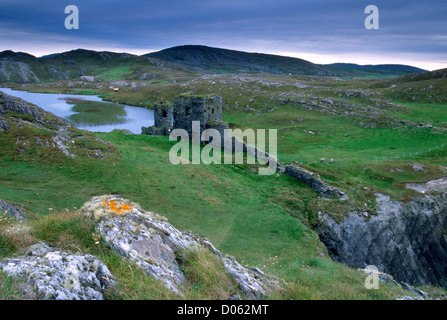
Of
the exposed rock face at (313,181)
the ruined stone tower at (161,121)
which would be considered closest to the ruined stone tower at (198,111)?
the ruined stone tower at (161,121)

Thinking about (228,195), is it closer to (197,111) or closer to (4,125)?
(197,111)

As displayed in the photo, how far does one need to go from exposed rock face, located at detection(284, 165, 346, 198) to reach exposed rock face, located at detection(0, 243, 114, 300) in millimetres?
21490

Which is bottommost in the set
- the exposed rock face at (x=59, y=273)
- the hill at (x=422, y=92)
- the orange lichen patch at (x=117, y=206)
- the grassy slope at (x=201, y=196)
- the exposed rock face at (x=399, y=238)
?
the exposed rock face at (x=399, y=238)

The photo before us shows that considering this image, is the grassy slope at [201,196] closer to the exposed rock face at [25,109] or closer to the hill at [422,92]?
the exposed rock face at [25,109]

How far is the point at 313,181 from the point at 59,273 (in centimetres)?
2302

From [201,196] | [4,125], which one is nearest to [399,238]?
[201,196]

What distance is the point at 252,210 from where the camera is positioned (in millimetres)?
20984

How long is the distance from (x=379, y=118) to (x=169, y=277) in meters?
63.7

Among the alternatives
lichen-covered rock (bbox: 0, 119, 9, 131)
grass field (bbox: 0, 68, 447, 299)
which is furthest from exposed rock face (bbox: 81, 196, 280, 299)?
lichen-covered rock (bbox: 0, 119, 9, 131)

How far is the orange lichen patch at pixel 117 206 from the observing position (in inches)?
367

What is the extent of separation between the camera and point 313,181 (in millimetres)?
25438

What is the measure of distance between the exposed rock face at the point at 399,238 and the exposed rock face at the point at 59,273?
17.7 meters
